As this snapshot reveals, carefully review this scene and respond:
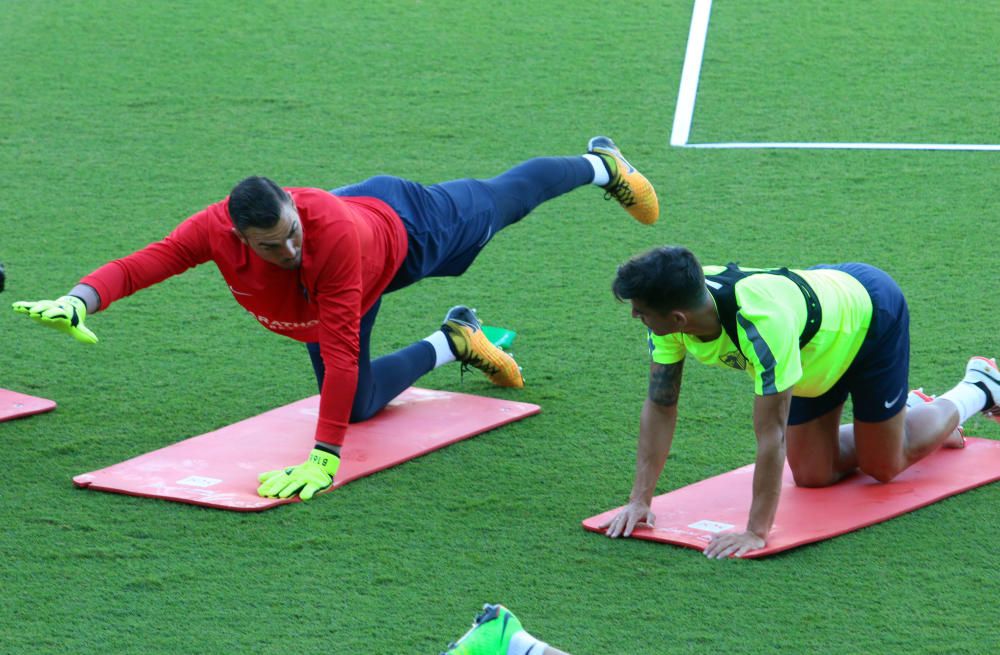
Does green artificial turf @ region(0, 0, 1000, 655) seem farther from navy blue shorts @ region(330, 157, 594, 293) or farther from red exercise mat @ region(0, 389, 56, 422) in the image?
navy blue shorts @ region(330, 157, 594, 293)

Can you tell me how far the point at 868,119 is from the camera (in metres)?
6.68

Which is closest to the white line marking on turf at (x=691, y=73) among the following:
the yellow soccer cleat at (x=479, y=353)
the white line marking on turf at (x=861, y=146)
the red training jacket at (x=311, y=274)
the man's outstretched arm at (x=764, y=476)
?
the white line marking on turf at (x=861, y=146)

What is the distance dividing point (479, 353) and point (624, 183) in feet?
2.76

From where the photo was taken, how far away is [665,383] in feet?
11.0

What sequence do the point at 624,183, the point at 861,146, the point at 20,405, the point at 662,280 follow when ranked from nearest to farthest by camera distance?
the point at 662,280 < the point at 20,405 < the point at 624,183 < the point at 861,146

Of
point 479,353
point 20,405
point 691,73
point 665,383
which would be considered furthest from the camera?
point 691,73

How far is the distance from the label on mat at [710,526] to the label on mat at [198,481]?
1.28 m

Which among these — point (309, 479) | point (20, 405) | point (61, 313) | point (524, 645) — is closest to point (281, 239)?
point (61, 313)

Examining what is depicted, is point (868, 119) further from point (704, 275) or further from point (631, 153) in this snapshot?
point (704, 275)

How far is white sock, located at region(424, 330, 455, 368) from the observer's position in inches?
171

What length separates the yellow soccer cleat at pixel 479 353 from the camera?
4.31 metres

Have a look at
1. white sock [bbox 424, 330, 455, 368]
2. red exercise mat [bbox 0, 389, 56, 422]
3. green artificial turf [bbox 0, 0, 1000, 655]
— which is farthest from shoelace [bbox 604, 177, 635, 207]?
red exercise mat [bbox 0, 389, 56, 422]

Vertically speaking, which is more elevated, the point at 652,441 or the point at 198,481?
the point at 652,441

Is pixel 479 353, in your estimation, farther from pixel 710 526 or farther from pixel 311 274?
pixel 710 526
